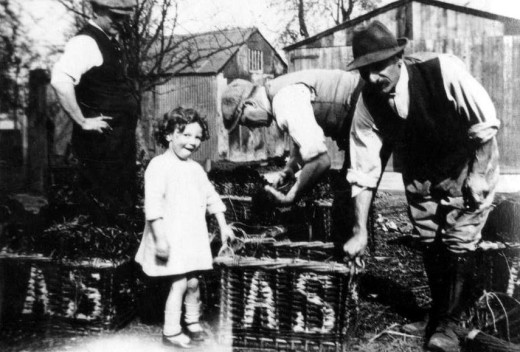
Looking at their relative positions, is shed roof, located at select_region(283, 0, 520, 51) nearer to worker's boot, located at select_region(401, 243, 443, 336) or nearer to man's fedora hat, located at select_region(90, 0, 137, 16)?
man's fedora hat, located at select_region(90, 0, 137, 16)

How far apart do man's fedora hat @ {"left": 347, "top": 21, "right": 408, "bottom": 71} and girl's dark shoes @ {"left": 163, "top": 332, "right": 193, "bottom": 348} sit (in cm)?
167

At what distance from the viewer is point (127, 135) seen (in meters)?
3.16

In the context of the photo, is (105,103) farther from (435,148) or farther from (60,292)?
(435,148)

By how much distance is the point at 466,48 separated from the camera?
7.83 metres

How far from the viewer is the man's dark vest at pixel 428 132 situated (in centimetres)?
240

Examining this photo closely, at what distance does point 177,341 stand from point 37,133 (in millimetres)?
4666

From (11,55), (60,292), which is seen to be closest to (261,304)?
(60,292)

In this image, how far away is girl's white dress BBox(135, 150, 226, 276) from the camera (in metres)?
2.49

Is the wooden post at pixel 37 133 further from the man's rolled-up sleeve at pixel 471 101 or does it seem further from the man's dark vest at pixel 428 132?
the man's rolled-up sleeve at pixel 471 101

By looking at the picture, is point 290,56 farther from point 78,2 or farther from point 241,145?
point 241,145

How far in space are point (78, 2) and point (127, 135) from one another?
350 centimetres

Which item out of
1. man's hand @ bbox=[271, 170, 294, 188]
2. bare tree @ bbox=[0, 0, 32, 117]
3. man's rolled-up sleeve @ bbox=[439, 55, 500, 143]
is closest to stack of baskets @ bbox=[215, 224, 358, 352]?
man's rolled-up sleeve @ bbox=[439, 55, 500, 143]

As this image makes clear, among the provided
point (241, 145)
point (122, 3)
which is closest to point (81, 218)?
point (122, 3)

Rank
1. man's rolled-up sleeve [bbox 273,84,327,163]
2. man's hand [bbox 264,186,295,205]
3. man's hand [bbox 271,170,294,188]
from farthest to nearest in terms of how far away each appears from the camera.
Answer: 1. man's hand [bbox 271,170,294,188]
2. man's hand [bbox 264,186,295,205]
3. man's rolled-up sleeve [bbox 273,84,327,163]
